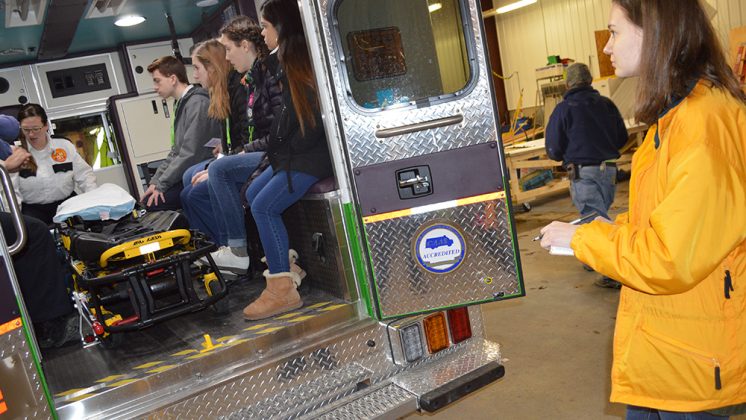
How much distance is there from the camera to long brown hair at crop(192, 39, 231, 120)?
4.17 meters

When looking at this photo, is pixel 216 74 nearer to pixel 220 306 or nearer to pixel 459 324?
pixel 220 306

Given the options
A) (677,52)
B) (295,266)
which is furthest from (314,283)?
(677,52)

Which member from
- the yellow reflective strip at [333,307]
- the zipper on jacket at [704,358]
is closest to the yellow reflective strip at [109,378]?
the yellow reflective strip at [333,307]

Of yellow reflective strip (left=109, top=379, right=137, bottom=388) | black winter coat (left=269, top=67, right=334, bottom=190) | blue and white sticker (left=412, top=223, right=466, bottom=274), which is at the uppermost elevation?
black winter coat (left=269, top=67, right=334, bottom=190)

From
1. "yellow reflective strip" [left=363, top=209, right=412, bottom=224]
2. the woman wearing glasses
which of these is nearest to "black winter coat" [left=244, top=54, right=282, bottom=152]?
"yellow reflective strip" [left=363, top=209, right=412, bottom=224]

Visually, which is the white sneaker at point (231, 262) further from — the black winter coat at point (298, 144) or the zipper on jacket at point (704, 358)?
the zipper on jacket at point (704, 358)

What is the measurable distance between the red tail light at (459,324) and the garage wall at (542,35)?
8849 mm

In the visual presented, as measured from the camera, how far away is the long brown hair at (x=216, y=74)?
417 cm

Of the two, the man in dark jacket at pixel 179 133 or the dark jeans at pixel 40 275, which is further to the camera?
the man in dark jacket at pixel 179 133

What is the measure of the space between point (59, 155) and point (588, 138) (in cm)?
432

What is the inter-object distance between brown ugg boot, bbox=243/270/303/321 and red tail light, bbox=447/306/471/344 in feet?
2.58

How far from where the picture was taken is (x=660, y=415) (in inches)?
67.5

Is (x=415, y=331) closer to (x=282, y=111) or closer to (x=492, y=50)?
(x=282, y=111)

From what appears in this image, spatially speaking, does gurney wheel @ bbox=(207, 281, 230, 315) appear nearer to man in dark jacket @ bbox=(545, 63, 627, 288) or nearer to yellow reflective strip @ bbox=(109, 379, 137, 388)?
yellow reflective strip @ bbox=(109, 379, 137, 388)
